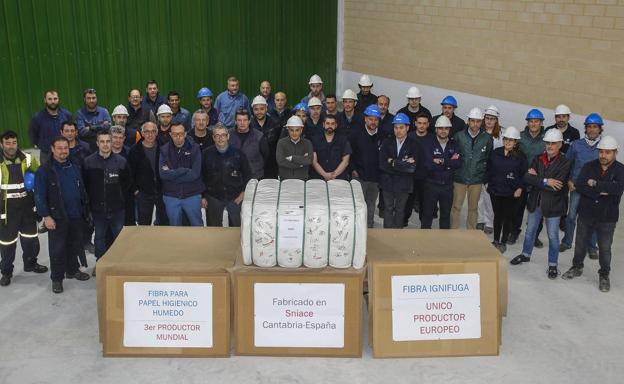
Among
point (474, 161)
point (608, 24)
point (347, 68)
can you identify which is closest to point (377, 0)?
point (347, 68)

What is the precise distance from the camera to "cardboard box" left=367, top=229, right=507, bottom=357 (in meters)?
5.95

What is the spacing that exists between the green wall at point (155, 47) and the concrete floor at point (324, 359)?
6057 mm

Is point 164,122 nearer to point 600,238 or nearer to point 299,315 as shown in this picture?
point 299,315

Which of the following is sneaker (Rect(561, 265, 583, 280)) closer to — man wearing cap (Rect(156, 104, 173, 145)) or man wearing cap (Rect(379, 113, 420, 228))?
man wearing cap (Rect(379, 113, 420, 228))

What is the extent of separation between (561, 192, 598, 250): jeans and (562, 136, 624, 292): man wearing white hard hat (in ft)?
2.30

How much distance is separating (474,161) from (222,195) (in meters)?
3.31

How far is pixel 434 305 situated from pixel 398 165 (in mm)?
2510

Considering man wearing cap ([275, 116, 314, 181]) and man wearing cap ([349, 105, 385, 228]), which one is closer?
man wearing cap ([275, 116, 314, 181])

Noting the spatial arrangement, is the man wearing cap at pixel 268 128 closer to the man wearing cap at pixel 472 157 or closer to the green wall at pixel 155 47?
the man wearing cap at pixel 472 157

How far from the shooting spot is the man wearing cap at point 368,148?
341 inches

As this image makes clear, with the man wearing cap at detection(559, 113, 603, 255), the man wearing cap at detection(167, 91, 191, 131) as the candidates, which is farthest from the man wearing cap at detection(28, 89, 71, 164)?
the man wearing cap at detection(559, 113, 603, 255)

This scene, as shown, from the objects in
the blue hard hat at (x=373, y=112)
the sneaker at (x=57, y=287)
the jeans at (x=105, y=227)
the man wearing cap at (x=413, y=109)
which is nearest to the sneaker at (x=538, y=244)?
the man wearing cap at (x=413, y=109)

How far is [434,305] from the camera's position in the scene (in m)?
5.98

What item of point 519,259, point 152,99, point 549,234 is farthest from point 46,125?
point 549,234
